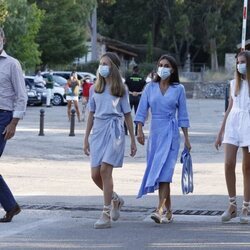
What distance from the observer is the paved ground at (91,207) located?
9.38m

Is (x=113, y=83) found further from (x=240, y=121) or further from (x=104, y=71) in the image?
(x=240, y=121)

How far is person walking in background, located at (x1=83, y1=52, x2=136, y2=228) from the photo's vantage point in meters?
10.4

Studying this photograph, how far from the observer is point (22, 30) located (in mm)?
49594

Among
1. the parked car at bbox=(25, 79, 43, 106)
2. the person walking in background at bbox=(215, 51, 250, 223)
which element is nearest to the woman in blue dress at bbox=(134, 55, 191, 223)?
the person walking in background at bbox=(215, 51, 250, 223)

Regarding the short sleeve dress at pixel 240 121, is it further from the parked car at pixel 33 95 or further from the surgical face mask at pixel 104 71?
the parked car at pixel 33 95

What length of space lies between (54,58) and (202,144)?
45.2 metres

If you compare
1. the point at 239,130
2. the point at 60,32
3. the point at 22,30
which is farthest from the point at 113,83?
the point at 60,32

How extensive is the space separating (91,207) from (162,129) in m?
2.10

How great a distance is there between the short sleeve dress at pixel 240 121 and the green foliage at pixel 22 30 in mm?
35854

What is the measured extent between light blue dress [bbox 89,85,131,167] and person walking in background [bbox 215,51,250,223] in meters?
1.28

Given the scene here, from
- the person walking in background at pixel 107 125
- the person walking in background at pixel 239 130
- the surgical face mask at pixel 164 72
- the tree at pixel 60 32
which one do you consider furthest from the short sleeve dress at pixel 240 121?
the tree at pixel 60 32

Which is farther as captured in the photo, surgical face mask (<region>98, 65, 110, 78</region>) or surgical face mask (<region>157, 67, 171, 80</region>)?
surgical face mask (<region>157, 67, 171, 80</region>)

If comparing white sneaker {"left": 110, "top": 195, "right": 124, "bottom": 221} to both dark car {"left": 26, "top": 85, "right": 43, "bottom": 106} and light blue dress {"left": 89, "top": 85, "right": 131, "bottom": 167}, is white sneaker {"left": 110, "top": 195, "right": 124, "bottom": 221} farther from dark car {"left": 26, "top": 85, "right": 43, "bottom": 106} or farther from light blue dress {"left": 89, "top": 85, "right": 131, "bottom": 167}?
dark car {"left": 26, "top": 85, "right": 43, "bottom": 106}

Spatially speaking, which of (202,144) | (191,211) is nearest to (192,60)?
(202,144)
